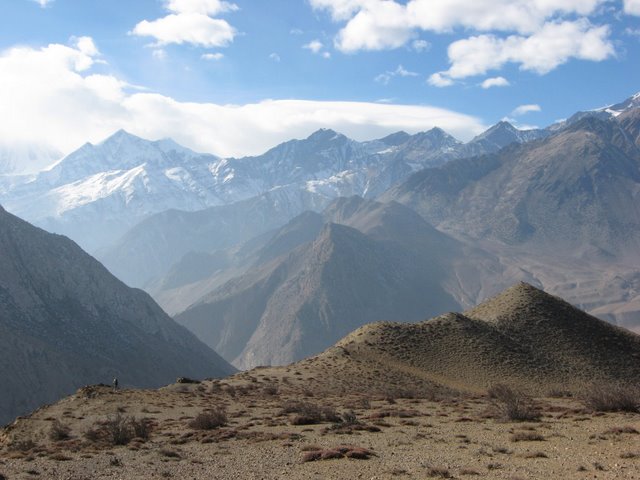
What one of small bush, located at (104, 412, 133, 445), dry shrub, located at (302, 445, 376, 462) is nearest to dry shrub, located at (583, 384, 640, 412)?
dry shrub, located at (302, 445, 376, 462)

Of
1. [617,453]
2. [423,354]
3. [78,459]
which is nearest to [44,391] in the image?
[423,354]

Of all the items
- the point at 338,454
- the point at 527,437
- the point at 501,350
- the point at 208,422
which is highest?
the point at 527,437

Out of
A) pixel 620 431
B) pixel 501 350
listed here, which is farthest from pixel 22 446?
pixel 501 350

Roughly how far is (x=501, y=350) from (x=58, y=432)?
5598 cm

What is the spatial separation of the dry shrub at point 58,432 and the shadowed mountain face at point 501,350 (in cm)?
3029

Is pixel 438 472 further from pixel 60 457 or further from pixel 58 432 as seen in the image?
pixel 58 432

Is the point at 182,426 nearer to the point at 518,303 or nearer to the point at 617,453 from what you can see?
the point at 617,453

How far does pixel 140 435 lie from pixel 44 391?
479 ft

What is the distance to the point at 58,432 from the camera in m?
37.7

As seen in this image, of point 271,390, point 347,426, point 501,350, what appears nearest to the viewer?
point 347,426

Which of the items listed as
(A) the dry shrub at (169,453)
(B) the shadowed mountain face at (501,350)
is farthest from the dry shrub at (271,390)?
(A) the dry shrub at (169,453)

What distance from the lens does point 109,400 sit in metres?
48.4

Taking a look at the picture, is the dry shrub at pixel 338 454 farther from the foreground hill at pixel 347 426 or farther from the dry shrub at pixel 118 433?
the dry shrub at pixel 118 433

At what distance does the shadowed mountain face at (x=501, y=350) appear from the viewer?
233 feet
